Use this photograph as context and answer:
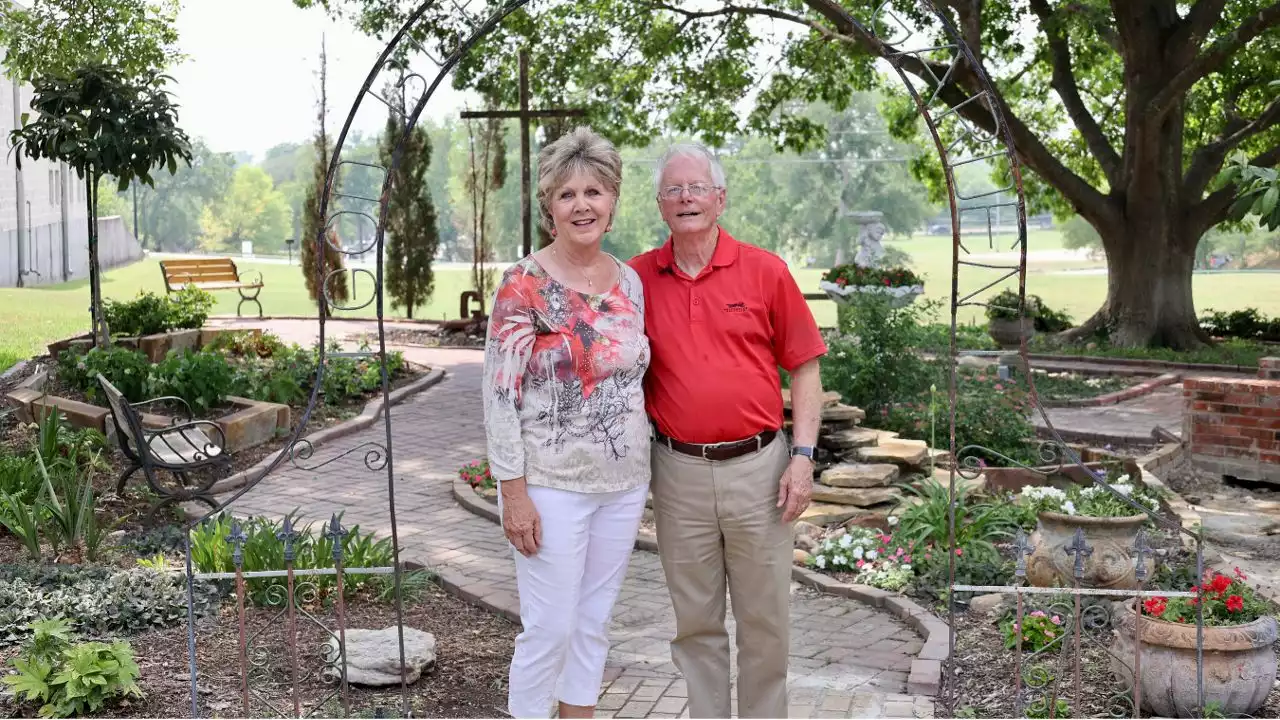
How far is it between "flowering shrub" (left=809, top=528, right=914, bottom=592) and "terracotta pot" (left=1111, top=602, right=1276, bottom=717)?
5.19 ft

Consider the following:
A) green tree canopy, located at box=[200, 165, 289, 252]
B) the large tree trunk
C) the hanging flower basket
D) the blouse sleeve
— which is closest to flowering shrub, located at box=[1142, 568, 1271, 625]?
the blouse sleeve

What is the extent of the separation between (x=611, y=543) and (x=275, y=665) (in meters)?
1.81

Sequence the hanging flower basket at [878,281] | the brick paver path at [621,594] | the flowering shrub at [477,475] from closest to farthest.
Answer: the brick paver path at [621,594]
the flowering shrub at [477,475]
the hanging flower basket at [878,281]

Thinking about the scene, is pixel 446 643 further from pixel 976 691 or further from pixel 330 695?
pixel 976 691

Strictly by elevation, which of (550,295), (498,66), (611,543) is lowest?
(611,543)

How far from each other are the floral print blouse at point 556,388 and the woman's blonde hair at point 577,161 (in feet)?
0.79

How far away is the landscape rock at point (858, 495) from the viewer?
21.5 feet

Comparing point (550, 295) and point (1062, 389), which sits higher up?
point (550, 295)

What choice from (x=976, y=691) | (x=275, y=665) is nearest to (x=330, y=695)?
(x=275, y=665)

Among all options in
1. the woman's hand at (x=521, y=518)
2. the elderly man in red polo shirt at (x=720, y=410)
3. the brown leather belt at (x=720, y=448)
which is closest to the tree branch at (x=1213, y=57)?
the elderly man in red polo shirt at (x=720, y=410)

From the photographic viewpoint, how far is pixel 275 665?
439 cm

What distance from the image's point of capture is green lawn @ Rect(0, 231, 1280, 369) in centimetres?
1445

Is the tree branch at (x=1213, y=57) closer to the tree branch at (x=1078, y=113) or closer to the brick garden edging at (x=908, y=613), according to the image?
the tree branch at (x=1078, y=113)

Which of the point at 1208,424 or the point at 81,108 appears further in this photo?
the point at 81,108
